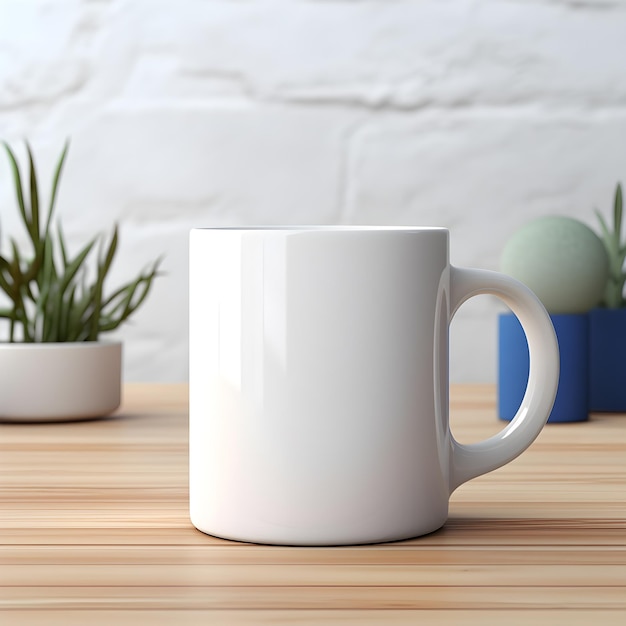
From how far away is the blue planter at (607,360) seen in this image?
0.84 m

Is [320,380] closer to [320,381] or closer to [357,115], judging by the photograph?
[320,381]

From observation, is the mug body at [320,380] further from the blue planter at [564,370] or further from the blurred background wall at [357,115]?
the blurred background wall at [357,115]

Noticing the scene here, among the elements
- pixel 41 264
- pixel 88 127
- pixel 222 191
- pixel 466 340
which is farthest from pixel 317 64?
pixel 41 264

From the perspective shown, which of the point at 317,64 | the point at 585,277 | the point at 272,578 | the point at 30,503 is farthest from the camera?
the point at 317,64

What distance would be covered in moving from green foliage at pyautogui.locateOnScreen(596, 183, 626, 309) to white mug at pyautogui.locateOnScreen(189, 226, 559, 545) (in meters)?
0.50

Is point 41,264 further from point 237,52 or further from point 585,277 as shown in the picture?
point 237,52

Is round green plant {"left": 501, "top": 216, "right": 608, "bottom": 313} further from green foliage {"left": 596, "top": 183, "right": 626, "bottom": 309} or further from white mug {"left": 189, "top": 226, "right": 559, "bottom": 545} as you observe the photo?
white mug {"left": 189, "top": 226, "right": 559, "bottom": 545}

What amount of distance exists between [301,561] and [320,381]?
2.5 inches

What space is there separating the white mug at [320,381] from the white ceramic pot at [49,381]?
380 mm

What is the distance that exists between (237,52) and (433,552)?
1.08 meters

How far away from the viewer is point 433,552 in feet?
1.26

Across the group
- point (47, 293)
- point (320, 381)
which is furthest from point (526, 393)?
point (47, 293)

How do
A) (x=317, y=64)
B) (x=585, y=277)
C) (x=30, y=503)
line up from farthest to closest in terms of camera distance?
(x=317, y=64) → (x=585, y=277) → (x=30, y=503)

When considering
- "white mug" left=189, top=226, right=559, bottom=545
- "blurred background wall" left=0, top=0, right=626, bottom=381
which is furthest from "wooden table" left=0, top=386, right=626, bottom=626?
"blurred background wall" left=0, top=0, right=626, bottom=381
